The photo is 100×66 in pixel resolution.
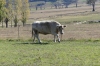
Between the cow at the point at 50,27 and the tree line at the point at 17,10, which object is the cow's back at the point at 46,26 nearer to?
the cow at the point at 50,27

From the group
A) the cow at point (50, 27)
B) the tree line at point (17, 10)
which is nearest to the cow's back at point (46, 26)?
the cow at point (50, 27)

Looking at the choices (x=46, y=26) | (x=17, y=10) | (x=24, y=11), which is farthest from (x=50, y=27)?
(x=24, y=11)

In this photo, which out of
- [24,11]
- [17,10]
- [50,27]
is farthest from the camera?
[24,11]

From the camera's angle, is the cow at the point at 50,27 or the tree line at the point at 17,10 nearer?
the cow at the point at 50,27

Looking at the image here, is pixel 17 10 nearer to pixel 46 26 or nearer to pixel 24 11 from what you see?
pixel 24 11

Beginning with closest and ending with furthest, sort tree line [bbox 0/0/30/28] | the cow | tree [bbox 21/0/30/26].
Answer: the cow, tree line [bbox 0/0/30/28], tree [bbox 21/0/30/26]

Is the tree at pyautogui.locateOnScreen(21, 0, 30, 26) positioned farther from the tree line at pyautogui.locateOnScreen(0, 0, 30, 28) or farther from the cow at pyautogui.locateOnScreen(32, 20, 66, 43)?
the cow at pyautogui.locateOnScreen(32, 20, 66, 43)

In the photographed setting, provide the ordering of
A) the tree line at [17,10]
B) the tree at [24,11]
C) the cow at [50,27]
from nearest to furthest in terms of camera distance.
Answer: the cow at [50,27]
the tree line at [17,10]
the tree at [24,11]

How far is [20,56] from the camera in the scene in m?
18.8

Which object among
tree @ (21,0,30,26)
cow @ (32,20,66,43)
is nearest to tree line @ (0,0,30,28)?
tree @ (21,0,30,26)

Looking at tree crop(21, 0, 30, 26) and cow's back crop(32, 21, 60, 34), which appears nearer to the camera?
cow's back crop(32, 21, 60, 34)

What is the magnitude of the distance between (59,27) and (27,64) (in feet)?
43.3

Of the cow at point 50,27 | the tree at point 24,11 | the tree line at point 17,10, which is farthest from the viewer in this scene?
the tree at point 24,11

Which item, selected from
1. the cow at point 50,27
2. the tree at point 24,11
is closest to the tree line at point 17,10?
the tree at point 24,11
